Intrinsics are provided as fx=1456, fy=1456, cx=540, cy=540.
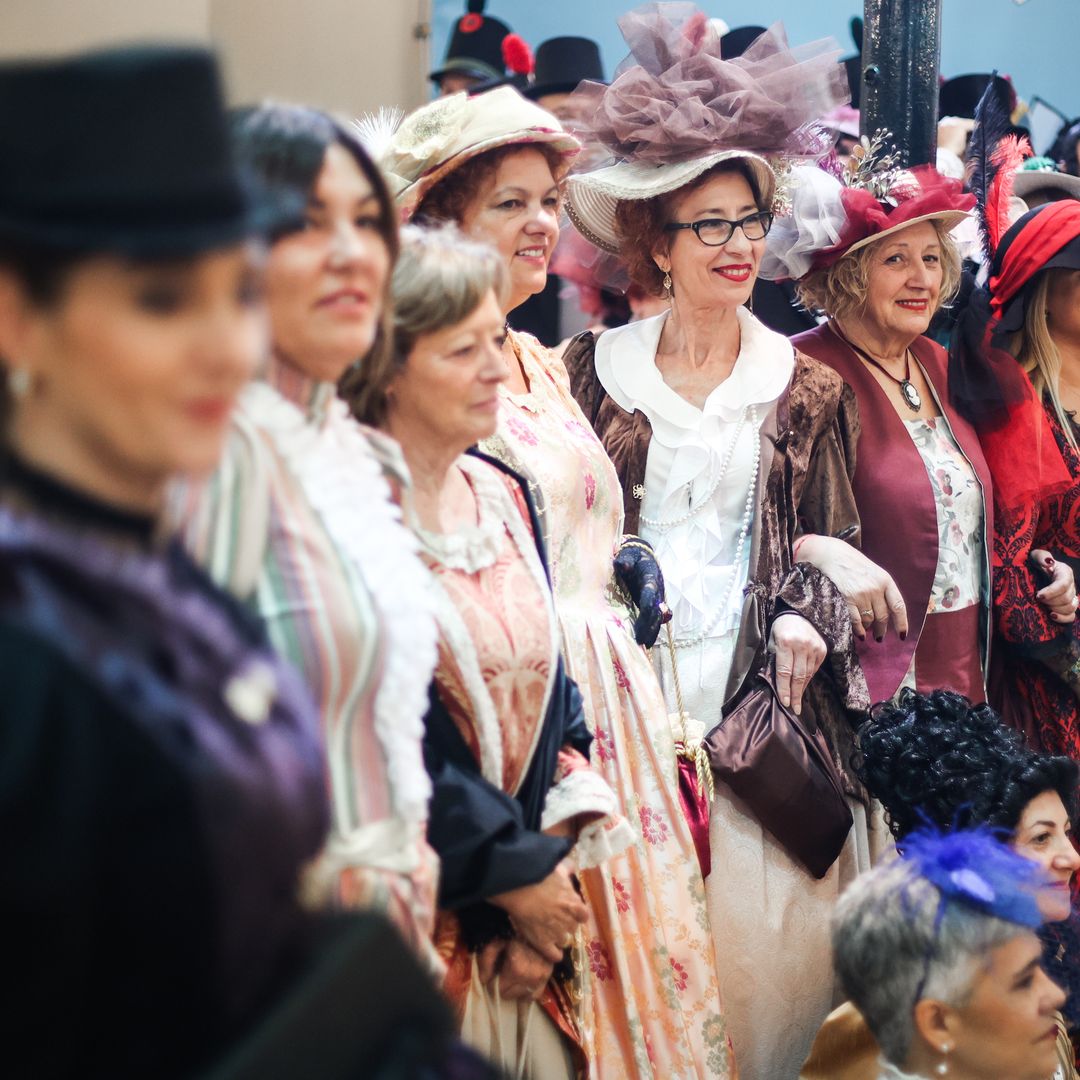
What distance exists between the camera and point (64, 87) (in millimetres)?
884

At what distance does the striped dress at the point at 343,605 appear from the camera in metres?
1.19

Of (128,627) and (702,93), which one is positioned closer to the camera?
(128,627)

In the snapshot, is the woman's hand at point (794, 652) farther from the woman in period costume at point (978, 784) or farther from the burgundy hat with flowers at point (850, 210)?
the burgundy hat with flowers at point (850, 210)

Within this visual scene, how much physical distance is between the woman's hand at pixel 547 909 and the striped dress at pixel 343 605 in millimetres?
390

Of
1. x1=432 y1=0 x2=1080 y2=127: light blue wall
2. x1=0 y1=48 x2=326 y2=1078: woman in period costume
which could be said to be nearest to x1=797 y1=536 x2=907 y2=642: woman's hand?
x1=0 y1=48 x2=326 y2=1078: woman in period costume

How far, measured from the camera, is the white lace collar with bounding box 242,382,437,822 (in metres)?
1.28

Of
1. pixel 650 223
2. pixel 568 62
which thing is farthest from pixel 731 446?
pixel 568 62

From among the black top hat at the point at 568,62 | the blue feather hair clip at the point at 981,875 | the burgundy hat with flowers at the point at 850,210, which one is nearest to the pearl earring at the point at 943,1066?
the blue feather hair clip at the point at 981,875

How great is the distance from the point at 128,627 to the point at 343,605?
382 millimetres

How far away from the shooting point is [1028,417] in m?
3.36

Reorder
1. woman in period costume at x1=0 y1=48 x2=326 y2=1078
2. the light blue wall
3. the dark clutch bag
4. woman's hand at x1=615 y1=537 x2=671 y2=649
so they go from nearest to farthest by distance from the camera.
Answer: woman in period costume at x1=0 y1=48 x2=326 y2=1078 < woman's hand at x1=615 y1=537 x2=671 y2=649 < the dark clutch bag < the light blue wall

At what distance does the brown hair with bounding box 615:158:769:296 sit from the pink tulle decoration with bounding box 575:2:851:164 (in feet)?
0.17

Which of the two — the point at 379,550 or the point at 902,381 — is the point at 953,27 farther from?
the point at 379,550

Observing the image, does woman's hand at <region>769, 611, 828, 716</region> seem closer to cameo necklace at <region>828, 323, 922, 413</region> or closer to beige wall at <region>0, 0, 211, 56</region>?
cameo necklace at <region>828, 323, 922, 413</region>
